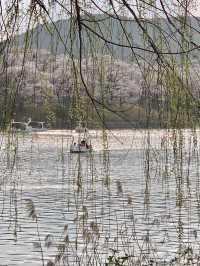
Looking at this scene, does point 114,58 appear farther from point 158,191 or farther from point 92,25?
point 158,191

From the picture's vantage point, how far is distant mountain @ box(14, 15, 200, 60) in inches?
94.4

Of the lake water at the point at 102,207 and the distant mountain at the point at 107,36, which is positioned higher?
the distant mountain at the point at 107,36

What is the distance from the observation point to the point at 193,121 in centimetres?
251

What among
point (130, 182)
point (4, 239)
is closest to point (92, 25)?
point (4, 239)

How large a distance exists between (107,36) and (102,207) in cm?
393

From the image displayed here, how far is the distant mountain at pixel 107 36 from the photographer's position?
7.86ft

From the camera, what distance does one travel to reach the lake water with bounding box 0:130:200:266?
248 centimetres

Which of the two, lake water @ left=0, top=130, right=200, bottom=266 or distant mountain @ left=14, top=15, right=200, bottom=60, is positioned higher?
distant mountain @ left=14, top=15, right=200, bottom=60

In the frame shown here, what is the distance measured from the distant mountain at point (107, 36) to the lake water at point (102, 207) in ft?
0.98

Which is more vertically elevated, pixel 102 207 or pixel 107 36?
pixel 107 36

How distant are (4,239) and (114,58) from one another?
19.9 feet

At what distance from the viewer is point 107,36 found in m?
2.47

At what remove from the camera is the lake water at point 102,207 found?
8.15ft

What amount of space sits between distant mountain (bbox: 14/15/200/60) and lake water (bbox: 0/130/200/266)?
0.30 meters
